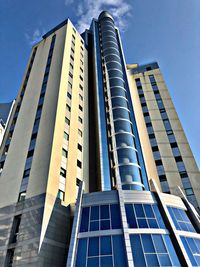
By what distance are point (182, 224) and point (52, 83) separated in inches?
1243

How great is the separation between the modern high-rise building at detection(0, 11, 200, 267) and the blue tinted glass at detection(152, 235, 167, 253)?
0.33ft

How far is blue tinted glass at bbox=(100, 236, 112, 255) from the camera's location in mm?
20278

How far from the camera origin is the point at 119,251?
20.0 metres

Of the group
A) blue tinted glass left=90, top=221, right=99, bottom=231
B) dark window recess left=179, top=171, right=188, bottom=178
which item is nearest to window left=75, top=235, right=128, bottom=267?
blue tinted glass left=90, top=221, right=99, bottom=231

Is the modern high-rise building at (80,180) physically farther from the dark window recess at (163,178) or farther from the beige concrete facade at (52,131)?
the dark window recess at (163,178)

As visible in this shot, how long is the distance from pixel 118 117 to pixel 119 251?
27.0 meters

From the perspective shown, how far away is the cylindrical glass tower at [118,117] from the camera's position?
3479 centimetres

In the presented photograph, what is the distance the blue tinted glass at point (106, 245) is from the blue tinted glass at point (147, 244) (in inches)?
130

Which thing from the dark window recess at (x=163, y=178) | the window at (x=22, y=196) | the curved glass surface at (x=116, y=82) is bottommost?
the window at (x=22, y=196)

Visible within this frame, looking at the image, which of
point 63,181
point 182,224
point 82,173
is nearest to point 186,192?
point 182,224

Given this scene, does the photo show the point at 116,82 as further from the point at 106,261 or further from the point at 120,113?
the point at 106,261

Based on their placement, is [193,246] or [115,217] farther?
[115,217]

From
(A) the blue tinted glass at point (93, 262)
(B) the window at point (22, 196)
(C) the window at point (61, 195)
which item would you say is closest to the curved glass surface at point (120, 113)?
(C) the window at point (61, 195)

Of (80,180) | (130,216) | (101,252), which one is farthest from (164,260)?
(80,180)
